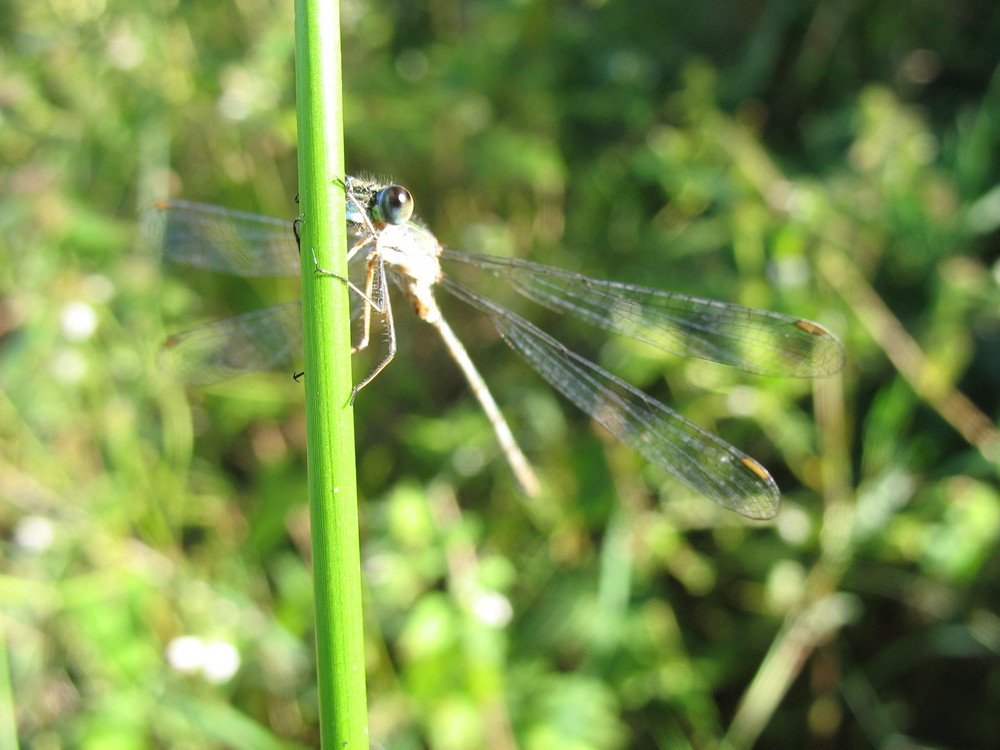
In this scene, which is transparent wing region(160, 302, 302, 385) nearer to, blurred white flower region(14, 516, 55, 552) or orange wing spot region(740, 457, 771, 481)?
blurred white flower region(14, 516, 55, 552)

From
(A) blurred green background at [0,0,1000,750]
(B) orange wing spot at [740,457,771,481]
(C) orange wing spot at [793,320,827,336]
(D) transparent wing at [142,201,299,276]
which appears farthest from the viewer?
(A) blurred green background at [0,0,1000,750]

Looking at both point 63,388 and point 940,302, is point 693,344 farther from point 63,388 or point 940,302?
point 63,388

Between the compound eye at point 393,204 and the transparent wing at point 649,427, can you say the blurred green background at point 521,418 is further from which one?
the compound eye at point 393,204

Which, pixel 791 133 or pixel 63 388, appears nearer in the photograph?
pixel 63 388

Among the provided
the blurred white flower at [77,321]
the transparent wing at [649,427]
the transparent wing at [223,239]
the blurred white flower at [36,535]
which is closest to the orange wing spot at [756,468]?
the transparent wing at [649,427]

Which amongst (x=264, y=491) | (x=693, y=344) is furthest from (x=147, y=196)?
(x=693, y=344)

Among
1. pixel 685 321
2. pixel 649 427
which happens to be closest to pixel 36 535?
pixel 649 427

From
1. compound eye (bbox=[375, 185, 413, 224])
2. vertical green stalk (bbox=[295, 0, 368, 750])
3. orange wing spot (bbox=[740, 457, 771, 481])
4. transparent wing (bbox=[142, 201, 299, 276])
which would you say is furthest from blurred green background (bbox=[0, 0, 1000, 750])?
vertical green stalk (bbox=[295, 0, 368, 750])

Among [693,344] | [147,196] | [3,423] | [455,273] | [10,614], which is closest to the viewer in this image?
[693,344]

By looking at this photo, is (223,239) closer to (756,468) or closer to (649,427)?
(649,427)
